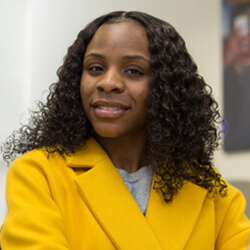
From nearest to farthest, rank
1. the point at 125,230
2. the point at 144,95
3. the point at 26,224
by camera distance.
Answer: the point at 26,224 → the point at 125,230 → the point at 144,95

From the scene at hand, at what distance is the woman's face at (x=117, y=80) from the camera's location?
137 centimetres

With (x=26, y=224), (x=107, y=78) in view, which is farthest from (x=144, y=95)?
(x=26, y=224)

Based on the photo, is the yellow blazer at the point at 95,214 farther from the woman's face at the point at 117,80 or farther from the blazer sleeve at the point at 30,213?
the woman's face at the point at 117,80

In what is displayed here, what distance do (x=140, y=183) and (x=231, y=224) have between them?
30 centimetres

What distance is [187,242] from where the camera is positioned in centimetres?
137

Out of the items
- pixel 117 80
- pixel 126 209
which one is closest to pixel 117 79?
pixel 117 80

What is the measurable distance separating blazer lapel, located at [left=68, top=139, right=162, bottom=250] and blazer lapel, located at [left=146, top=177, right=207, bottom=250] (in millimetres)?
45

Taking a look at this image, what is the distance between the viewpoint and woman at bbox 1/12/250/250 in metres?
1.30

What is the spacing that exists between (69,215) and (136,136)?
348mm

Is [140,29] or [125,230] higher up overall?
[140,29]

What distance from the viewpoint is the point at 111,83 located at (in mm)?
1346

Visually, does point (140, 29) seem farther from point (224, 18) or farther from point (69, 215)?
point (224, 18)

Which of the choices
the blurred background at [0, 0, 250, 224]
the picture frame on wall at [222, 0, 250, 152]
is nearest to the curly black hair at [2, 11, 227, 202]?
the blurred background at [0, 0, 250, 224]

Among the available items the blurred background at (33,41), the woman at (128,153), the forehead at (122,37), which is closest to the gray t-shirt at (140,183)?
the woman at (128,153)
